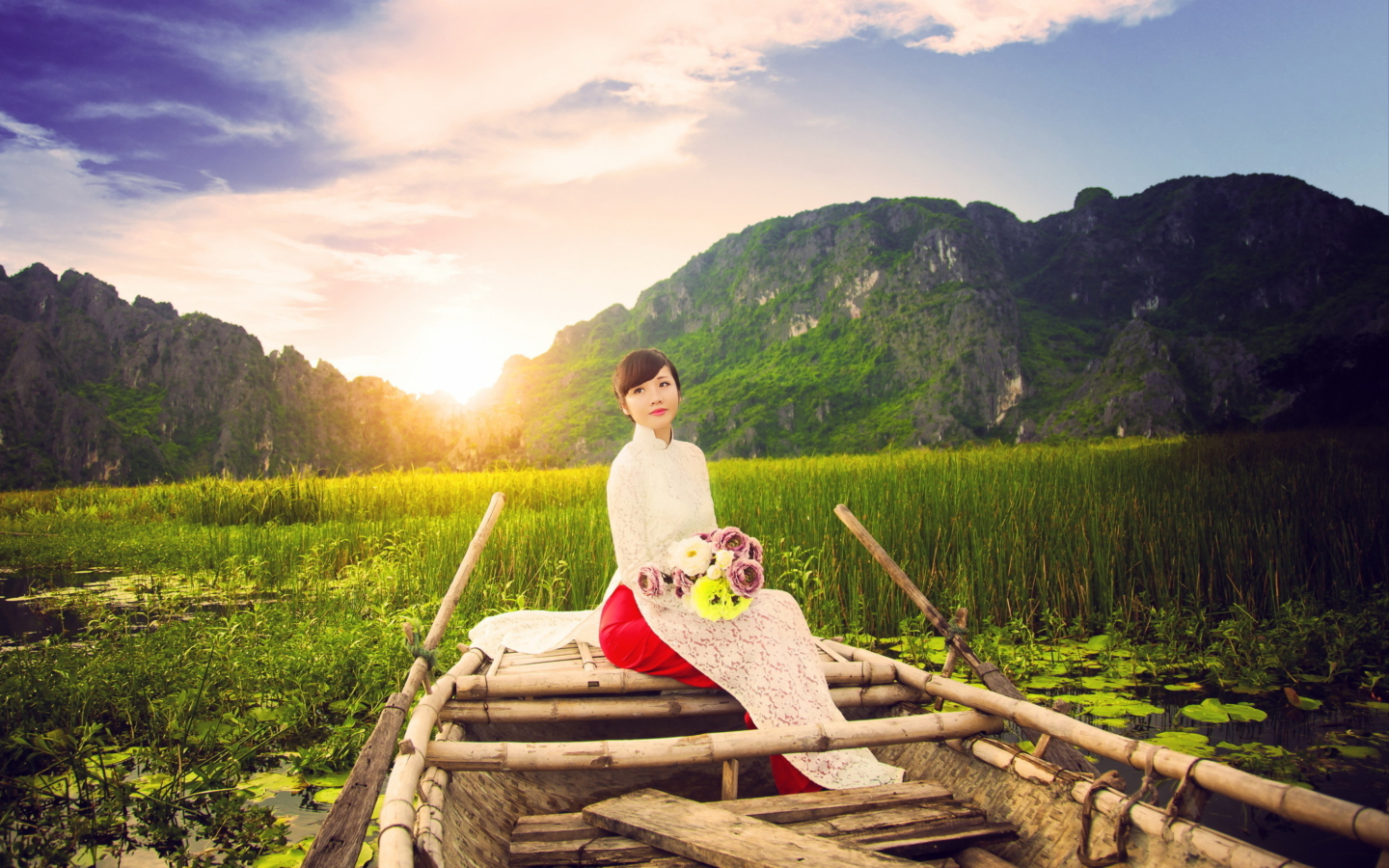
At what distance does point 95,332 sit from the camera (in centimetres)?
6050

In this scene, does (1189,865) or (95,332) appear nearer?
(1189,865)

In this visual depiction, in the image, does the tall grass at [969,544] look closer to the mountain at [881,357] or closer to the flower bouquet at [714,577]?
the flower bouquet at [714,577]

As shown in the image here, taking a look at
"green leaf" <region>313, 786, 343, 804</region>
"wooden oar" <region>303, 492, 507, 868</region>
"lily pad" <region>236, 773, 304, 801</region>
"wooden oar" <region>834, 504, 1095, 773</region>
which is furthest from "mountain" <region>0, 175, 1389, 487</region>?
"lily pad" <region>236, 773, 304, 801</region>

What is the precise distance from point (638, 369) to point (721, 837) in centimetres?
184

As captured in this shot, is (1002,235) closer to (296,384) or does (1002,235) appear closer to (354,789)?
(296,384)

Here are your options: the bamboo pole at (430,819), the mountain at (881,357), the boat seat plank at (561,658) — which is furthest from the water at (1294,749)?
the mountain at (881,357)

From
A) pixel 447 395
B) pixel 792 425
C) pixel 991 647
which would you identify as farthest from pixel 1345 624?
pixel 792 425

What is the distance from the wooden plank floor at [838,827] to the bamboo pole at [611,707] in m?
0.48

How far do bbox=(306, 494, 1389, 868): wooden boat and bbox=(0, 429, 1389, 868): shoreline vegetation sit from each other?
787 mm

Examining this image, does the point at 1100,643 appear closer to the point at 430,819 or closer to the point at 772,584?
the point at 772,584

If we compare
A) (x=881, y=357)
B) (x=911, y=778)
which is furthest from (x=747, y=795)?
(x=881, y=357)

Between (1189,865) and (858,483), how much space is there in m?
6.15

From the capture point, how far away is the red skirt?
2695 mm

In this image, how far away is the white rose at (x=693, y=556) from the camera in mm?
2592
